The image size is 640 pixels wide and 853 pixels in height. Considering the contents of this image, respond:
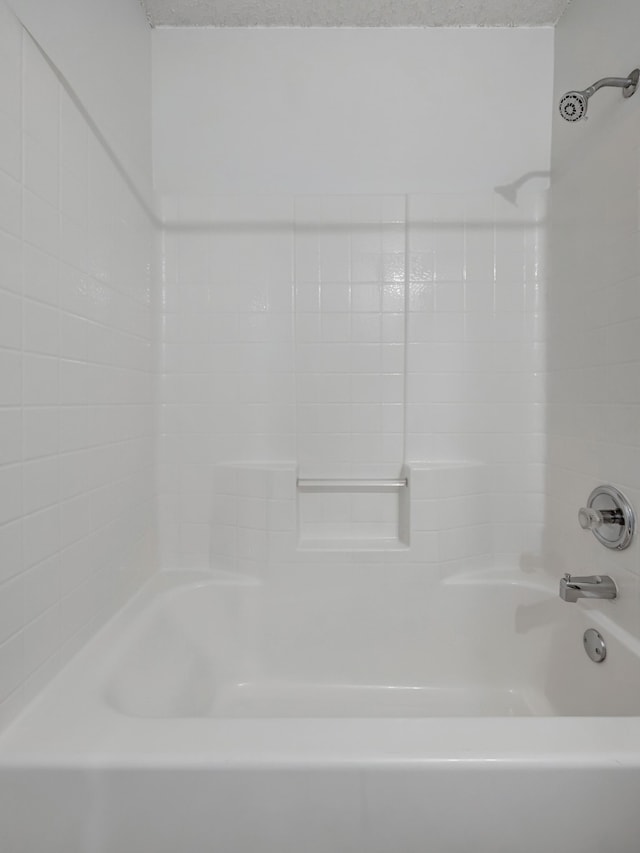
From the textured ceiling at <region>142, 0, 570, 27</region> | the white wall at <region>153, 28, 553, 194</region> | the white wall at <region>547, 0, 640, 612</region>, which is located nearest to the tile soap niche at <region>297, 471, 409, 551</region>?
the white wall at <region>547, 0, 640, 612</region>

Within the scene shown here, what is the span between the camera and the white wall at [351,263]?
1.65 metres

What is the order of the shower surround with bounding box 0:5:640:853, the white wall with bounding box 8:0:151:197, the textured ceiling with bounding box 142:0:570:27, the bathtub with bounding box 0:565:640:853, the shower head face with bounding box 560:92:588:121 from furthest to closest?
the textured ceiling with bounding box 142:0:570:27
the shower surround with bounding box 0:5:640:853
the shower head face with bounding box 560:92:588:121
the white wall with bounding box 8:0:151:197
the bathtub with bounding box 0:565:640:853

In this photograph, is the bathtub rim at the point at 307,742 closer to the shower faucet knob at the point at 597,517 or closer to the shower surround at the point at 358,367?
the shower surround at the point at 358,367

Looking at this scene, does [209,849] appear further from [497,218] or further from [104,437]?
[497,218]

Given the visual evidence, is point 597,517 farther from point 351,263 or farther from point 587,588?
point 351,263

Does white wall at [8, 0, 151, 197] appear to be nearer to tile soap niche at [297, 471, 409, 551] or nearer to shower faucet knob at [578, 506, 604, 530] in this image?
tile soap niche at [297, 471, 409, 551]

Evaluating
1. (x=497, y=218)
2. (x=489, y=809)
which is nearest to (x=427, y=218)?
(x=497, y=218)

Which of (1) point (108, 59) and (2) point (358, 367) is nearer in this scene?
(1) point (108, 59)

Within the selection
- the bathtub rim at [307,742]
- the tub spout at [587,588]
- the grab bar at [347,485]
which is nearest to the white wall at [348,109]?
the grab bar at [347,485]

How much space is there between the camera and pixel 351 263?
1671mm

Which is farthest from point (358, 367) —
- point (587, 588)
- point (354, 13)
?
point (354, 13)

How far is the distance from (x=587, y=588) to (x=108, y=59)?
196cm

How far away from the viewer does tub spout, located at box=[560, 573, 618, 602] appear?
1206mm

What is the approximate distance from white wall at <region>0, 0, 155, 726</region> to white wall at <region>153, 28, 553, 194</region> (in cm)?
48
